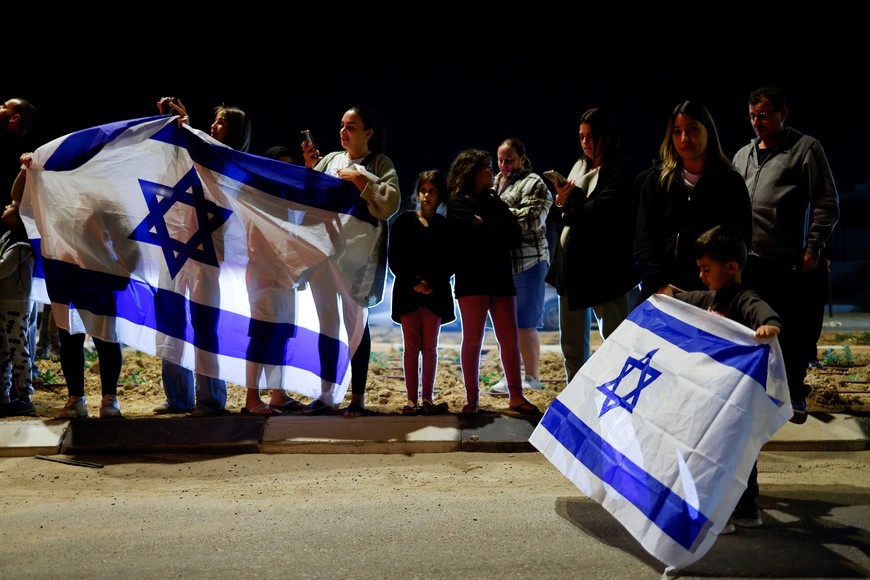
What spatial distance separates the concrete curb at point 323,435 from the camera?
5.57 meters

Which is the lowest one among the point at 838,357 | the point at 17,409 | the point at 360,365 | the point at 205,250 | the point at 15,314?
the point at 838,357

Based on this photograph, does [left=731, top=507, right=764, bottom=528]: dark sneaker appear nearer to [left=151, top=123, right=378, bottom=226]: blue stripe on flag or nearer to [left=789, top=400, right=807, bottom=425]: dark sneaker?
[left=789, top=400, right=807, bottom=425]: dark sneaker

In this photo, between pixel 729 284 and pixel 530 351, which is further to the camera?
pixel 530 351

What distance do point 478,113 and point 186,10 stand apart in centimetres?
563

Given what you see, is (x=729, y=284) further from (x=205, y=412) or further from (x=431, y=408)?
(x=205, y=412)

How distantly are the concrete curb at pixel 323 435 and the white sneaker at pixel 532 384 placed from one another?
1.17 metres

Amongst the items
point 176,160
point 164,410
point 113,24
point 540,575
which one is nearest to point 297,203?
point 176,160

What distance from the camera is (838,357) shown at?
29.2 feet

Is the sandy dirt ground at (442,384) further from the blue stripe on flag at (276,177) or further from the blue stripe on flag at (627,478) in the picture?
the blue stripe on flag at (627,478)

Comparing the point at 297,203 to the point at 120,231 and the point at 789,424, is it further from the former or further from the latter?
the point at 789,424

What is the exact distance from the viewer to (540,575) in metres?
3.37

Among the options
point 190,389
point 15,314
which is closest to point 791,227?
point 190,389

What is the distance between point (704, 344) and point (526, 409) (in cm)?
234

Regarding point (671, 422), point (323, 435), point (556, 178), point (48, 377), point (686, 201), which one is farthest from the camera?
point (48, 377)
